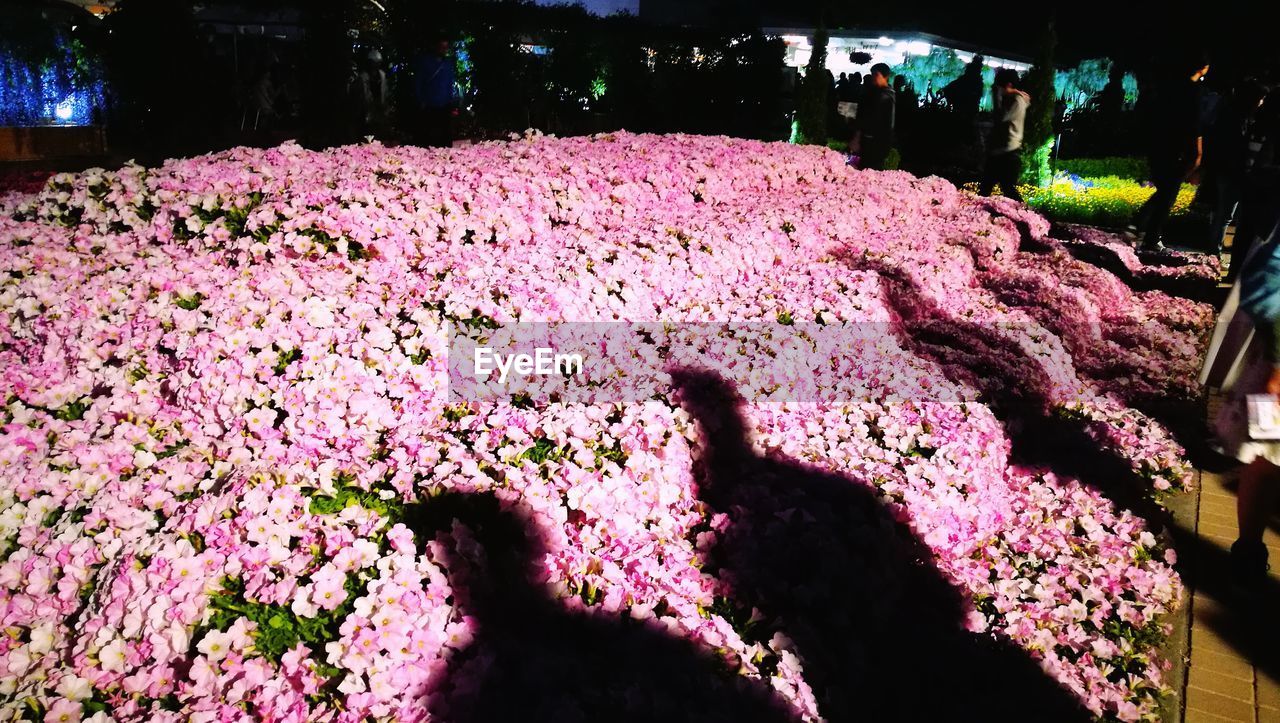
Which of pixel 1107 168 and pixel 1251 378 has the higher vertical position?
pixel 1107 168

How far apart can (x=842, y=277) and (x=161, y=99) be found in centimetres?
1133

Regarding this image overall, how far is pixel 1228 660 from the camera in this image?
3.06 m

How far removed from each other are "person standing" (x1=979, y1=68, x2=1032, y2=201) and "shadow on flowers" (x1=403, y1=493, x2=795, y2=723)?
428 inches

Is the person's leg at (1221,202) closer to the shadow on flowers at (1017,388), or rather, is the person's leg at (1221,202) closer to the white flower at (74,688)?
the shadow on flowers at (1017,388)

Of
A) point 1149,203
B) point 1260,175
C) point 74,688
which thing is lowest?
point 74,688

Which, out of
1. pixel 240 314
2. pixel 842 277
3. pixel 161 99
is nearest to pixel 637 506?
pixel 240 314

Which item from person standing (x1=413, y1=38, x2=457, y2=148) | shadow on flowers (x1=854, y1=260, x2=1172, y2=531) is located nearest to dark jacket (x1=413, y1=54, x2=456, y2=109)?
person standing (x1=413, y1=38, x2=457, y2=148)

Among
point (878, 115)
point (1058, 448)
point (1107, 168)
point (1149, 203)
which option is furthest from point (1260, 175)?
point (1107, 168)

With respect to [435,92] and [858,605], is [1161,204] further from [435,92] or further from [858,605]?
[435,92]

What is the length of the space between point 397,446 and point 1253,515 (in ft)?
14.0

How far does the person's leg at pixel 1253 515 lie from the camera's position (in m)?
3.47

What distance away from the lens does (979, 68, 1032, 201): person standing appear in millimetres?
10602

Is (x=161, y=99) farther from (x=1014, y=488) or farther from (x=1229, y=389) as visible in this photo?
(x=1229, y=389)

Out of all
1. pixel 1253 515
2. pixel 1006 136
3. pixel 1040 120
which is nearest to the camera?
pixel 1253 515
